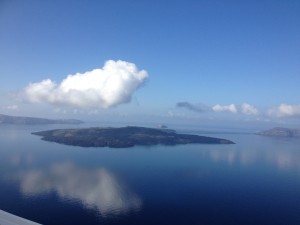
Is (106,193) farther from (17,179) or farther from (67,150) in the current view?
(67,150)

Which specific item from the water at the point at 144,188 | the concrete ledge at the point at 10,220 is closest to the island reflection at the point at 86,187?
the water at the point at 144,188

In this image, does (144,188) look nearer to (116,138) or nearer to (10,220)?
(10,220)

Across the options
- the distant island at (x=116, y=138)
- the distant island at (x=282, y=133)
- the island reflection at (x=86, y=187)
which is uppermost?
the distant island at (x=282, y=133)

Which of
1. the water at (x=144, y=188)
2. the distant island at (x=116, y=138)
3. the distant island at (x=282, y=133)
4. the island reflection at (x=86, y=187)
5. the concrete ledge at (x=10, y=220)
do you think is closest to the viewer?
the concrete ledge at (x=10, y=220)

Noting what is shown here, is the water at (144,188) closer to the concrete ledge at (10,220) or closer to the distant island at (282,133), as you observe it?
the concrete ledge at (10,220)

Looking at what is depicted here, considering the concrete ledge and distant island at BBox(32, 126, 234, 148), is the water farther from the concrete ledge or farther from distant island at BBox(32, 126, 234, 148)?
distant island at BBox(32, 126, 234, 148)

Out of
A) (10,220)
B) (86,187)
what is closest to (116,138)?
(86,187)

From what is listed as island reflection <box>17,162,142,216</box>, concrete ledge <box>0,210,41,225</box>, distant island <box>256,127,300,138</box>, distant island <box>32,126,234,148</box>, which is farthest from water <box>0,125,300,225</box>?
distant island <box>256,127,300,138</box>
